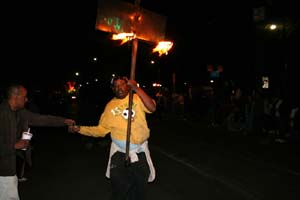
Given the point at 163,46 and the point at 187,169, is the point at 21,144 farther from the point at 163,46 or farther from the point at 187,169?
the point at 187,169

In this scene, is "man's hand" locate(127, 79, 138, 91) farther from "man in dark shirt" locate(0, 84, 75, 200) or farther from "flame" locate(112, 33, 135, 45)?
"man in dark shirt" locate(0, 84, 75, 200)

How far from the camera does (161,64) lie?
49.2 metres

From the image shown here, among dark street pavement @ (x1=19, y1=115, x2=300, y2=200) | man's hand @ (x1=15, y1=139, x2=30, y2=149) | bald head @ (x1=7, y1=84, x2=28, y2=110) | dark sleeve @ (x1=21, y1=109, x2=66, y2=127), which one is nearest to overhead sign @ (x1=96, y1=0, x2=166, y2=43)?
bald head @ (x1=7, y1=84, x2=28, y2=110)

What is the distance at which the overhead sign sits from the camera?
421 cm

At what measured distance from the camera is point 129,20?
4.43 metres

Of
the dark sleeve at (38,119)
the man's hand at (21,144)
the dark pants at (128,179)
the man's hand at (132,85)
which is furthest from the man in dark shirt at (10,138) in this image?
the man's hand at (132,85)

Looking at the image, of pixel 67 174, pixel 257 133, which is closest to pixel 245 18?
pixel 257 133

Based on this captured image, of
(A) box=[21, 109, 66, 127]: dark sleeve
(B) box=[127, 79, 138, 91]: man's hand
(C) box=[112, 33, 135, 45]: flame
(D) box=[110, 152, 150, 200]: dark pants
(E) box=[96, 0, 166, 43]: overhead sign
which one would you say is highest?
(E) box=[96, 0, 166, 43]: overhead sign

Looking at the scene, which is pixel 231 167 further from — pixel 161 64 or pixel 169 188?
pixel 161 64

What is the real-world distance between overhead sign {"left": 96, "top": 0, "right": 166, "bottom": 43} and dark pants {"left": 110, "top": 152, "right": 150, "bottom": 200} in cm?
146

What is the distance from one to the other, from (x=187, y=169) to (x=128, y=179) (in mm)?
4891

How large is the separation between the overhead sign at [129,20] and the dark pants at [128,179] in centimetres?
146

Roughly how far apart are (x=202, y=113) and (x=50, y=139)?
30.7ft

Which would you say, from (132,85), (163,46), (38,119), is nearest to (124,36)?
(163,46)
